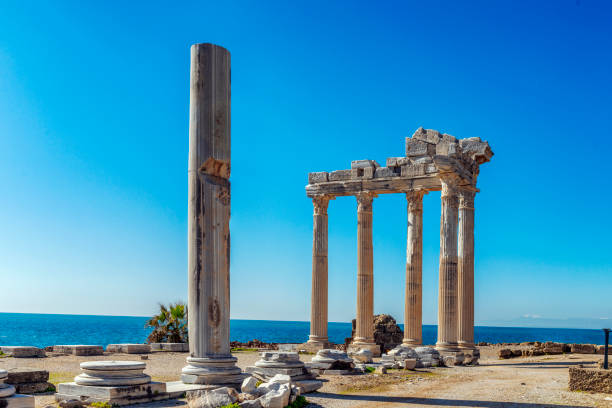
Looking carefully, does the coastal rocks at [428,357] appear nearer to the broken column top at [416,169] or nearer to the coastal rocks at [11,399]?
the broken column top at [416,169]

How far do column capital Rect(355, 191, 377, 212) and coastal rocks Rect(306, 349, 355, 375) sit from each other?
42.1 ft

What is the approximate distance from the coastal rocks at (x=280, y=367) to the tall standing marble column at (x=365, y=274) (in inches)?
623

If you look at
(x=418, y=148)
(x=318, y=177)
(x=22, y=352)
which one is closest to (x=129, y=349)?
(x=22, y=352)

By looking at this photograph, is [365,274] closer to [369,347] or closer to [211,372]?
[369,347]

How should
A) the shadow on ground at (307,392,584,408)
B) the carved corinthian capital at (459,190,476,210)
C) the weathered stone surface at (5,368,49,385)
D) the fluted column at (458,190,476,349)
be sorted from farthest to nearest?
the carved corinthian capital at (459,190,476,210), the fluted column at (458,190,476,349), the weathered stone surface at (5,368,49,385), the shadow on ground at (307,392,584,408)

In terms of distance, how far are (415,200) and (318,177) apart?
5.79 m

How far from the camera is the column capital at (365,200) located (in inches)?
1396

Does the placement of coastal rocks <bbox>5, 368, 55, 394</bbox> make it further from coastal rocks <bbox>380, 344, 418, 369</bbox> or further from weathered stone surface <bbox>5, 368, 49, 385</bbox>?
coastal rocks <bbox>380, 344, 418, 369</bbox>

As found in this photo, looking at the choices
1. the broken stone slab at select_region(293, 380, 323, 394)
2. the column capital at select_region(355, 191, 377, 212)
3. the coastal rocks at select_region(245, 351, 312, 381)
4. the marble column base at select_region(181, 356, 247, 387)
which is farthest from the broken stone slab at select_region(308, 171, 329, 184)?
the marble column base at select_region(181, 356, 247, 387)

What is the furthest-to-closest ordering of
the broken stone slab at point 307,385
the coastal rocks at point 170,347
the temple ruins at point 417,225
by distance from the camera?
1. the coastal rocks at point 170,347
2. the temple ruins at point 417,225
3. the broken stone slab at point 307,385

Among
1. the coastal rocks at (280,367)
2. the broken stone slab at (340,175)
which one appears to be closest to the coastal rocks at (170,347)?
the broken stone slab at (340,175)

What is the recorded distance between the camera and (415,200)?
113ft

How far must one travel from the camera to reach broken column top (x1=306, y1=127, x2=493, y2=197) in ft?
103

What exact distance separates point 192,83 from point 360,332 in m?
21.8
